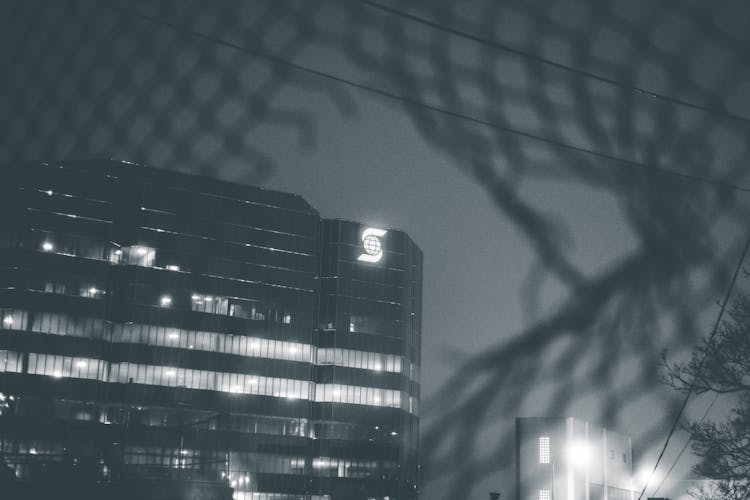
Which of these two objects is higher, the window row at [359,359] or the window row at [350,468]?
the window row at [359,359]

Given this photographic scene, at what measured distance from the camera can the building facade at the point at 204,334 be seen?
49281 millimetres

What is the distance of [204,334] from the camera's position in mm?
54344

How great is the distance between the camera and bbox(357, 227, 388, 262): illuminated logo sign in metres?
63.7

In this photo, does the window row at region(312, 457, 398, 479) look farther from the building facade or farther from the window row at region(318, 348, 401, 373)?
the window row at region(318, 348, 401, 373)

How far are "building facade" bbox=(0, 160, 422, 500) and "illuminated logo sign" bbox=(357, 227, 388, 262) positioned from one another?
15 cm

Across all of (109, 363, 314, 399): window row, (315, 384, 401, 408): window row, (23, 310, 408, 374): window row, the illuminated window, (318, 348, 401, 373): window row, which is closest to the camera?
the illuminated window

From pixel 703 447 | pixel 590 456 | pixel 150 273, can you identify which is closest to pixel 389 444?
pixel 150 273

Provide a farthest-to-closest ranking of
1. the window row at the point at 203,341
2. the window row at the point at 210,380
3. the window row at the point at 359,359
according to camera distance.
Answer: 1. the window row at the point at 359,359
2. the window row at the point at 210,380
3. the window row at the point at 203,341

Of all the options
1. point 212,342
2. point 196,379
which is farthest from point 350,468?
point 212,342

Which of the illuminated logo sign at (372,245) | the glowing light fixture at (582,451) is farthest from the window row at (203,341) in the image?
the glowing light fixture at (582,451)

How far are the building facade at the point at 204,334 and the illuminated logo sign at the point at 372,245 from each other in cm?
15

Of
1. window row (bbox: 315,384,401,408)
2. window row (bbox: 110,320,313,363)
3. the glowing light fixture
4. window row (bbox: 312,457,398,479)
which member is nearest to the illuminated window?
the glowing light fixture

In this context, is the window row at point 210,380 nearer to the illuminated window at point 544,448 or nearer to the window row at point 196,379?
the window row at point 196,379

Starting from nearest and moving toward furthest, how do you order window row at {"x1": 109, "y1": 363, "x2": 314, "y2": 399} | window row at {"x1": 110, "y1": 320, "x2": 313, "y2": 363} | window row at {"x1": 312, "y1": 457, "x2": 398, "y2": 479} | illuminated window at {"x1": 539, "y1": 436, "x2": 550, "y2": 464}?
illuminated window at {"x1": 539, "y1": 436, "x2": 550, "y2": 464} < window row at {"x1": 109, "y1": 363, "x2": 314, "y2": 399} < window row at {"x1": 110, "y1": 320, "x2": 313, "y2": 363} < window row at {"x1": 312, "y1": 457, "x2": 398, "y2": 479}
